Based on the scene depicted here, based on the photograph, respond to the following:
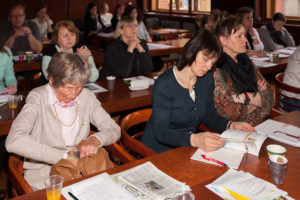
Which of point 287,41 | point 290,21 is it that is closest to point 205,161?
point 287,41

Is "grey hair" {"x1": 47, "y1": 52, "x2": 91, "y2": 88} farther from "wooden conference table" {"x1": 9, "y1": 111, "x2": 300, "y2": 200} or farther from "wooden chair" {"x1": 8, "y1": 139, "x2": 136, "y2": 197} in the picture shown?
"wooden conference table" {"x1": 9, "y1": 111, "x2": 300, "y2": 200}

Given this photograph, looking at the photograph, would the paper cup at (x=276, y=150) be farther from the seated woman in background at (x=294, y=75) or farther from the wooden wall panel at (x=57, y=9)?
the wooden wall panel at (x=57, y=9)

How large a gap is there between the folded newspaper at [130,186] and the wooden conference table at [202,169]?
0.05 m

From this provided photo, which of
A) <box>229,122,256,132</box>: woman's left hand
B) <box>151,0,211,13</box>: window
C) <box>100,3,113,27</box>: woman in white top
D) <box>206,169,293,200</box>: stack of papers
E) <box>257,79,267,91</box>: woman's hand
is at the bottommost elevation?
<box>206,169,293,200</box>: stack of papers

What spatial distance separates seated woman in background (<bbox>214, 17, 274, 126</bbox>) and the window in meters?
7.05

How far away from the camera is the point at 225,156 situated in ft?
5.65

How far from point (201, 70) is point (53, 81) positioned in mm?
890

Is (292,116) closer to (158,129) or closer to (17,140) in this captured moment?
(158,129)

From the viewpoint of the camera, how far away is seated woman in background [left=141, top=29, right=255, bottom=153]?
1.98m

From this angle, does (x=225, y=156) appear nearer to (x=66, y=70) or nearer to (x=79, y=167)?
(x=79, y=167)

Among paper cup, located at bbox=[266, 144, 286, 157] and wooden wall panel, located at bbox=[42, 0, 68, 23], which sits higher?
wooden wall panel, located at bbox=[42, 0, 68, 23]

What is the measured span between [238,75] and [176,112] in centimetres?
80

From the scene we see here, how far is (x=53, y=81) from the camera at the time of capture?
6.05 feet

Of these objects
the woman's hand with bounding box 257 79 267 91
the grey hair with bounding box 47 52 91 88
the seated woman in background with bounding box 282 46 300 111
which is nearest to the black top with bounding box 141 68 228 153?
the grey hair with bounding box 47 52 91 88
